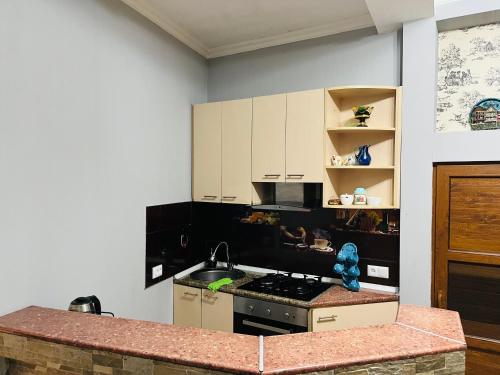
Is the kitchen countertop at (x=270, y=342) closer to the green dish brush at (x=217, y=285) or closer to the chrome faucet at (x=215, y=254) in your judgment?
the green dish brush at (x=217, y=285)

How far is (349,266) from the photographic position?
251 cm

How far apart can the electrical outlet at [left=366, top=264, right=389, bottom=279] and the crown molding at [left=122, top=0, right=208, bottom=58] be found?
2325 millimetres

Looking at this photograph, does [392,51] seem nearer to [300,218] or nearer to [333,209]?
[333,209]

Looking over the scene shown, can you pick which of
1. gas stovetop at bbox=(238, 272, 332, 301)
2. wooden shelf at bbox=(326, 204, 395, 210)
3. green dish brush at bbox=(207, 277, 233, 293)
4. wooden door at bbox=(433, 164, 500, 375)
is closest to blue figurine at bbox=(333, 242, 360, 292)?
gas stovetop at bbox=(238, 272, 332, 301)

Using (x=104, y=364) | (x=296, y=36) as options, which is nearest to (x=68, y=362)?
(x=104, y=364)

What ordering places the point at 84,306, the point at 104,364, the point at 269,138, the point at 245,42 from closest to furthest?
the point at 104,364, the point at 84,306, the point at 269,138, the point at 245,42

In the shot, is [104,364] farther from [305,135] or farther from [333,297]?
[305,135]

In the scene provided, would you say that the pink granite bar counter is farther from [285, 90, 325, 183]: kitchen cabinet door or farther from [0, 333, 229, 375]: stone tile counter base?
[285, 90, 325, 183]: kitchen cabinet door

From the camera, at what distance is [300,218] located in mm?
2871

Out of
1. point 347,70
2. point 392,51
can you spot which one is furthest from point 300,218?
point 392,51

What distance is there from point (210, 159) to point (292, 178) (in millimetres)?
779

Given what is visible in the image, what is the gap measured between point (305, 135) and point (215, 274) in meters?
1.45

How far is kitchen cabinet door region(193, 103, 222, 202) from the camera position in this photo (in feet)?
9.62

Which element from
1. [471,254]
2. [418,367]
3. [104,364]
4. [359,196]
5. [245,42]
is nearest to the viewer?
[418,367]
